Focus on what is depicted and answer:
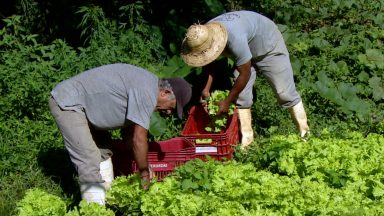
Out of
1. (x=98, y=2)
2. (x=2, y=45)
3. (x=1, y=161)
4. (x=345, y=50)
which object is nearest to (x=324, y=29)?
(x=345, y=50)

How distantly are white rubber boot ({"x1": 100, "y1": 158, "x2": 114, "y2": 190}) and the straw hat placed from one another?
4.30 feet

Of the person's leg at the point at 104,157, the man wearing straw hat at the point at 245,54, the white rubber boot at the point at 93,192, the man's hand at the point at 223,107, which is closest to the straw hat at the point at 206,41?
the man wearing straw hat at the point at 245,54

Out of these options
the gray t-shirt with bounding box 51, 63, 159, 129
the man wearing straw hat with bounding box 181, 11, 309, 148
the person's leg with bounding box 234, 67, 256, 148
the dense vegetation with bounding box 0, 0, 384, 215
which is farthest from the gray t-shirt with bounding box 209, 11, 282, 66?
the gray t-shirt with bounding box 51, 63, 159, 129

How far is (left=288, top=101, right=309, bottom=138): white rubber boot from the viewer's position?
26.1 feet

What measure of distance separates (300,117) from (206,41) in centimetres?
164

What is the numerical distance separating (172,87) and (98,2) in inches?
173

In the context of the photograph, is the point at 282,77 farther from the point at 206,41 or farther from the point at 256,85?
the point at 256,85

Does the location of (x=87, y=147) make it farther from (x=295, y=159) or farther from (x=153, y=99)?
(x=295, y=159)

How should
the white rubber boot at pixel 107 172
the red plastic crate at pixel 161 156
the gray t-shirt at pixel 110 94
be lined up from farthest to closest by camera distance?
the red plastic crate at pixel 161 156 < the white rubber boot at pixel 107 172 < the gray t-shirt at pixel 110 94

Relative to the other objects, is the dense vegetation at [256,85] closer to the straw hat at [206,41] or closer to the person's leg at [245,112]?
the person's leg at [245,112]

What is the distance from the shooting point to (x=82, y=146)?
Result: 20.4 ft

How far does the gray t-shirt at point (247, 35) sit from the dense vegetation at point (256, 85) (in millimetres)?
880

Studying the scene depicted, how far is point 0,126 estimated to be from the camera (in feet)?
26.8

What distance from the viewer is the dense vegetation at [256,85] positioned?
6172mm
